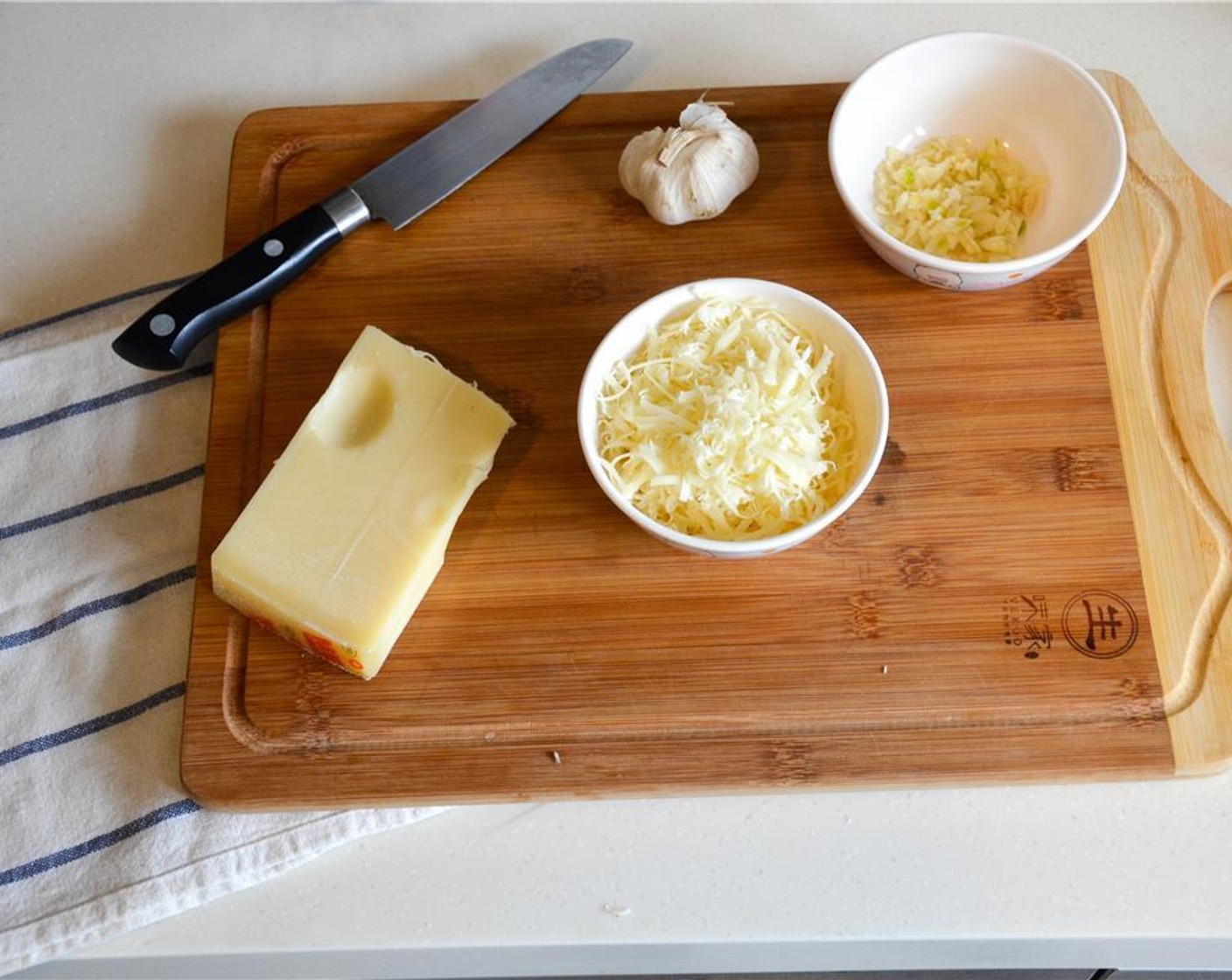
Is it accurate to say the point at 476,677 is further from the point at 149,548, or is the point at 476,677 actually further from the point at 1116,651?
the point at 1116,651

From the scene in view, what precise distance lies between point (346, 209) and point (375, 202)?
4 centimetres

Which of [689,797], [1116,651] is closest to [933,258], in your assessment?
[1116,651]

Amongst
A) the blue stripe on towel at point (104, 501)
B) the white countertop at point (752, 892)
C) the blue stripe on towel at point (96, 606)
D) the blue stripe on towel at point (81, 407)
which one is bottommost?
the white countertop at point (752, 892)

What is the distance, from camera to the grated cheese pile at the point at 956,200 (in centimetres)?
144

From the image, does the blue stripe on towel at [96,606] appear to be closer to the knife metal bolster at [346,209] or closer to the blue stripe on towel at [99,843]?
the blue stripe on towel at [99,843]

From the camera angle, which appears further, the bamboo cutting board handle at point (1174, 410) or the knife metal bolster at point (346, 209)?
the knife metal bolster at point (346, 209)

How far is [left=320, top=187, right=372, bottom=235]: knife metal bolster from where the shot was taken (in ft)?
4.83

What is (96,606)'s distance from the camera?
4.66 ft

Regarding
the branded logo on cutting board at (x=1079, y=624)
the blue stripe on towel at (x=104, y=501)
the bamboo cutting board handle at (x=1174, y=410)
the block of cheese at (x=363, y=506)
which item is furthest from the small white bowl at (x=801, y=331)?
the blue stripe on towel at (x=104, y=501)

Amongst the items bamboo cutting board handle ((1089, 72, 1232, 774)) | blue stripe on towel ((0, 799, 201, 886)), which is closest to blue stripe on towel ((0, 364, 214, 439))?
blue stripe on towel ((0, 799, 201, 886))

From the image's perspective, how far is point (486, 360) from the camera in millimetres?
1465

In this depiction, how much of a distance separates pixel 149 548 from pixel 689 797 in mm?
708

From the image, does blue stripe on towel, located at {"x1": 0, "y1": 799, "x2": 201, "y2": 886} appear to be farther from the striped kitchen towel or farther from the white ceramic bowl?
the white ceramic bowl

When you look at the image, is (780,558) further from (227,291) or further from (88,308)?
(88,308)
